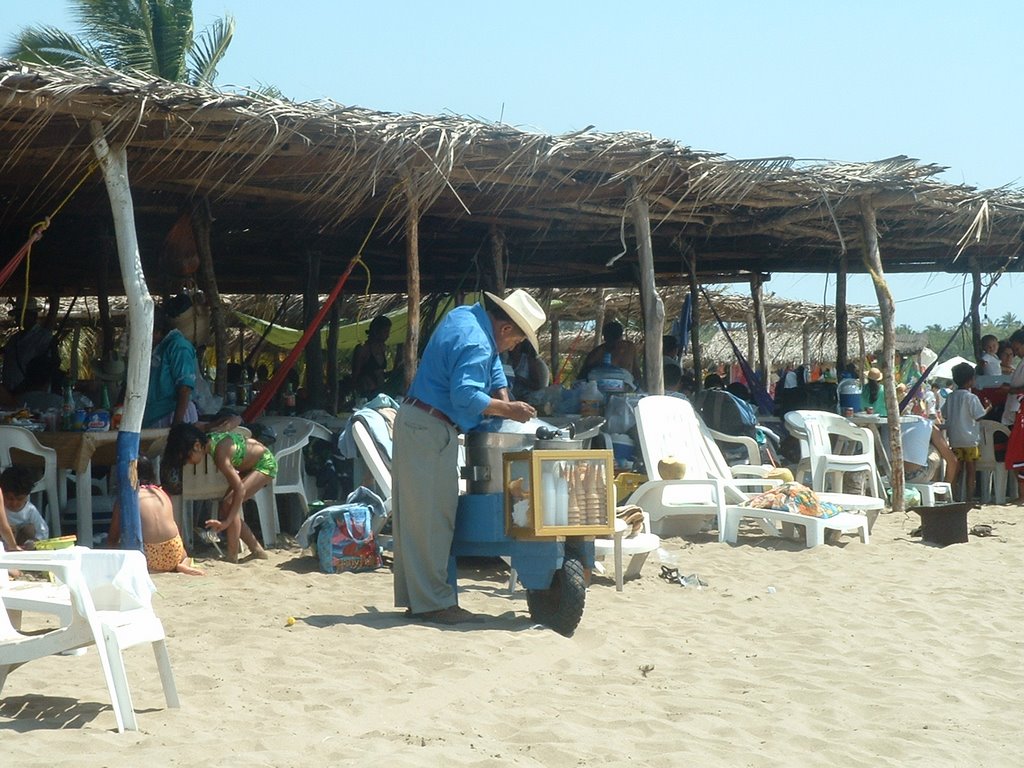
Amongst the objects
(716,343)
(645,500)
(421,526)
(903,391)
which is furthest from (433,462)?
(716,343)

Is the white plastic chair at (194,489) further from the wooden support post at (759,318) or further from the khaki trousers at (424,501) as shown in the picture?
the wooden support post at (759,318)

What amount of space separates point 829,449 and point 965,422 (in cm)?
213

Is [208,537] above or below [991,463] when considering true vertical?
below

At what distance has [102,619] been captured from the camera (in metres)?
3.56

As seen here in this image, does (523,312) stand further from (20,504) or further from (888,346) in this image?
(888,346)

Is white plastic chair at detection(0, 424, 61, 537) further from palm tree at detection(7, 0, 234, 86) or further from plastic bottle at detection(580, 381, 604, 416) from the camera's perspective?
palm tree at detection(7, 0, 234, 86)

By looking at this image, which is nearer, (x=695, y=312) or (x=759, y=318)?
(x=695, y=312)

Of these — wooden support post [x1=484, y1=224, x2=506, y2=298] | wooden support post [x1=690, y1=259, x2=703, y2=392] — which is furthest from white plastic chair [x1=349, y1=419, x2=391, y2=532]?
wooden support post [x1=690, y1=259, x2=703, y2=392]

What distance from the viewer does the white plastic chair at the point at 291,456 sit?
302 inches

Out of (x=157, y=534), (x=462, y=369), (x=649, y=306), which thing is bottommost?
(x=157, y=534)

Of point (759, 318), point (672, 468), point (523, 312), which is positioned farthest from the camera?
point (759, 318)

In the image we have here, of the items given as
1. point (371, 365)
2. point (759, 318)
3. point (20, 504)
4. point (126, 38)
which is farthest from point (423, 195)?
point (126, 38)

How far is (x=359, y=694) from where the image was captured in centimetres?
402

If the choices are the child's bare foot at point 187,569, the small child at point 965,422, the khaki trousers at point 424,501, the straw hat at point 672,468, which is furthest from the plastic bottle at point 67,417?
the small child at point 965,422
